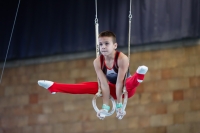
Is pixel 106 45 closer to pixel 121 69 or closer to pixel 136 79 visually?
pixel 121 69

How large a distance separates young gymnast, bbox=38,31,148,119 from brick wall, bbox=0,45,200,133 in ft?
11.4

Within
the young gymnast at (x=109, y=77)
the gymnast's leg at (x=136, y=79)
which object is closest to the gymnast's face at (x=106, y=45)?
the young gymnast at (x=109, y=77)

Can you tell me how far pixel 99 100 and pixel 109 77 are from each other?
4.00 meters

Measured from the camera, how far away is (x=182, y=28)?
9047 mm

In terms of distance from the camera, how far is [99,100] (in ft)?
32.0

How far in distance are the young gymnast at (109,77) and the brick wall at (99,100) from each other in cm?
346

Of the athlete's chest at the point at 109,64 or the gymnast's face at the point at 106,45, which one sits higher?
the gymnast's face at the point at 106,45

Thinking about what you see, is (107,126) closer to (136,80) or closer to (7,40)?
(7,40)

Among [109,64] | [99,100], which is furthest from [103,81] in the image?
[99,100]

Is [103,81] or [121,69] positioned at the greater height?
[121,69]

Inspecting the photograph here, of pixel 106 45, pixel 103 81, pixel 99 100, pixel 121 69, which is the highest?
pixel 106 45

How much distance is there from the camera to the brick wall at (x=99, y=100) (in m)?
9.12

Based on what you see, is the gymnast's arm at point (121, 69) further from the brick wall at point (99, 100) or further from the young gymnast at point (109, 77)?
the brick wall at point (99, 100)

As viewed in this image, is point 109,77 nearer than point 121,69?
No
